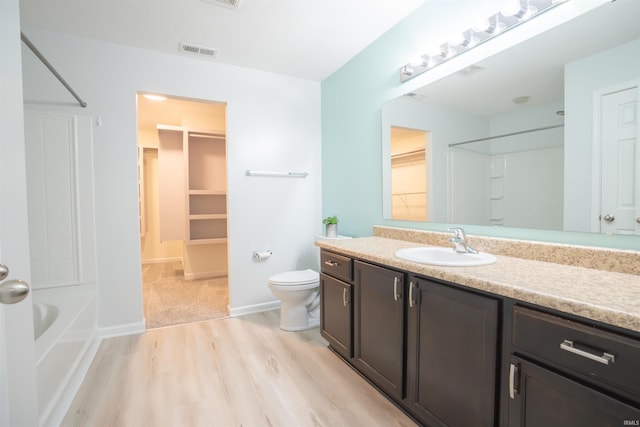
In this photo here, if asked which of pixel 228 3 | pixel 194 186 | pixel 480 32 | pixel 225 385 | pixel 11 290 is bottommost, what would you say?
pixel 225 385

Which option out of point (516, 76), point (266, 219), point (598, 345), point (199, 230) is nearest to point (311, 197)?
point (266, 219)

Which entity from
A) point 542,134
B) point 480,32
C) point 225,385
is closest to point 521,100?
point 542,134

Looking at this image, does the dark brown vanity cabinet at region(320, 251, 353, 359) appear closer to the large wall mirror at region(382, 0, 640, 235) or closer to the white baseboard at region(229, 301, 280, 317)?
the large wall mirror at region(382, 0, 640, 235)

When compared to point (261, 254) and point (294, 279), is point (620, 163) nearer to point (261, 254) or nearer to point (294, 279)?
point (294, 279)

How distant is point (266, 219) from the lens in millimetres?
3080

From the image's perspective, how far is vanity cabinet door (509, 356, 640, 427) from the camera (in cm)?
78

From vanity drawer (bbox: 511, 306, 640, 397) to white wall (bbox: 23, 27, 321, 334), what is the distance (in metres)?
2.42

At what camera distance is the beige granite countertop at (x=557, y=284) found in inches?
31.4

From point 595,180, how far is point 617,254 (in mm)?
312

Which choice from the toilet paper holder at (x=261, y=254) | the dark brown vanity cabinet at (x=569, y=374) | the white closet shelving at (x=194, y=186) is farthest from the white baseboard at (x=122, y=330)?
the dark brown vanity cabinet at (x=569, y=374)

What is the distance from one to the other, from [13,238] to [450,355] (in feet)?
4.94

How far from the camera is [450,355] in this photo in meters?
1.23

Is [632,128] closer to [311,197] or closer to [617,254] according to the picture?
[617,254]

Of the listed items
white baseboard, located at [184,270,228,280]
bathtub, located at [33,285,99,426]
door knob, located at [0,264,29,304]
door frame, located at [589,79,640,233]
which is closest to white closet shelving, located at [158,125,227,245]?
white baseboard, located at [184,270,228,280]
